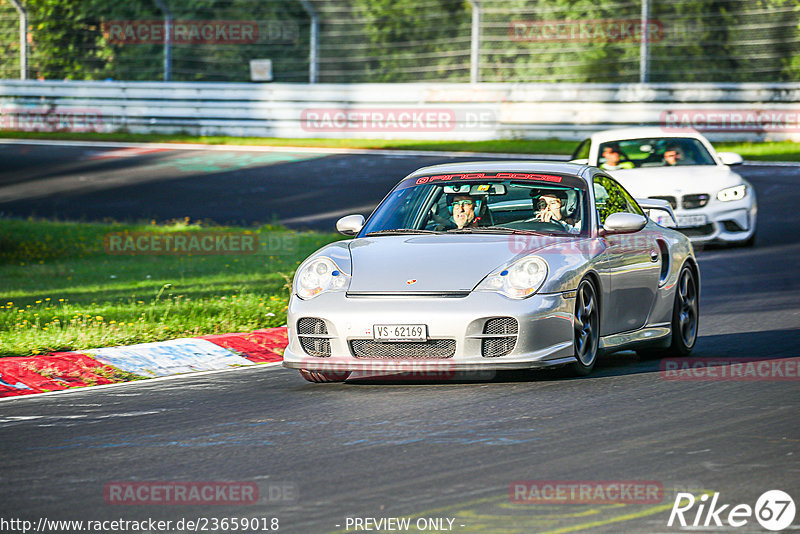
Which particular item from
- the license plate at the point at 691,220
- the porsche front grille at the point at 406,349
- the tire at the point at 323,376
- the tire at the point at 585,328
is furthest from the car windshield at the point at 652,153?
the porsche front grille at the point at 406,349

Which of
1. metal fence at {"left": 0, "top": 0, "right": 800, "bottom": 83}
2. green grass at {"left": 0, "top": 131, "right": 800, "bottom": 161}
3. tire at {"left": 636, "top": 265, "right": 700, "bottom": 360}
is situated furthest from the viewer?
metal fence at {"left": 0, "top": 0, "right": 800, "bottom": 83}

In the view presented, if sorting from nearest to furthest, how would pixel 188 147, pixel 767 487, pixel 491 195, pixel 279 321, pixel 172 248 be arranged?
pixel 767 487, pixel 491 195, pixel 279 321, pixel 172 248, pixel 188 147

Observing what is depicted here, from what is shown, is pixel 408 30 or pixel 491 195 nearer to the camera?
pixel 491 195

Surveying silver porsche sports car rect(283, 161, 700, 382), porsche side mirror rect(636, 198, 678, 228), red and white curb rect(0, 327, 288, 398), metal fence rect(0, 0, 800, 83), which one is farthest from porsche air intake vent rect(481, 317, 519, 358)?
metal fence rect(0, 0, 800, 83)

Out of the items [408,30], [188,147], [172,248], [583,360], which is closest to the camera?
[583,360]

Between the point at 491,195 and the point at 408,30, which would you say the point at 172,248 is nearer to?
the point at 491,195

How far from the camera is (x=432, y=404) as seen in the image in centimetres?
746

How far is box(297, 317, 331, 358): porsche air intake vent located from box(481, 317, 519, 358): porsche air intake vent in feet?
3.06

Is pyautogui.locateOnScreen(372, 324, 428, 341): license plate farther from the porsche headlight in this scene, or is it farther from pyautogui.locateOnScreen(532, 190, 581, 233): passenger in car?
the porsche headlight

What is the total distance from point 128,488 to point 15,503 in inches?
17.8

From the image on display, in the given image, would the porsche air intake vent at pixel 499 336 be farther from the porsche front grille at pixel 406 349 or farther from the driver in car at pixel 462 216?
the driver in car at pixel 462 216

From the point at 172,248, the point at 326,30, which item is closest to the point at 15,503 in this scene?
the point at 172,248

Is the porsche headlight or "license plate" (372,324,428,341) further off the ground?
"license plate" (372,324,428,341)

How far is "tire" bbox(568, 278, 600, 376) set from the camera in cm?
818
